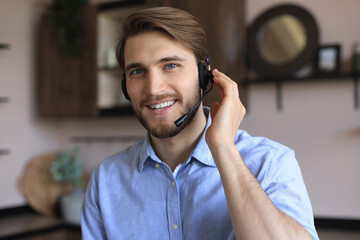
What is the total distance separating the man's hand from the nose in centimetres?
18

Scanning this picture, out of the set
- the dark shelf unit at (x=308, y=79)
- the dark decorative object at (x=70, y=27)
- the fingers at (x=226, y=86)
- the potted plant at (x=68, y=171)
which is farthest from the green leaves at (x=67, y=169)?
the fingers at (x=226, y=86)

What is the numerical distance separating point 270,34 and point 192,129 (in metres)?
1.45

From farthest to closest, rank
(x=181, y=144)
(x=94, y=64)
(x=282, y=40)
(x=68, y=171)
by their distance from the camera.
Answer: (x=68, y=171) → (x=94, y=64) → (x=282, y=40) → (x=181, y=144)

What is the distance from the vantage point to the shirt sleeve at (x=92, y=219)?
1287mm

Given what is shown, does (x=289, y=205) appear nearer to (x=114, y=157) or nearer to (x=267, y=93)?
(x=114, y=157)

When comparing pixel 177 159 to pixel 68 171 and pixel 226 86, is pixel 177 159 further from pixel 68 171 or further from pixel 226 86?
pixel 68 171

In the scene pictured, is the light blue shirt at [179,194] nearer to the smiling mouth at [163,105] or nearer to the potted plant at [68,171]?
the smiling mouth at [163,105]

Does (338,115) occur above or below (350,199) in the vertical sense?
above

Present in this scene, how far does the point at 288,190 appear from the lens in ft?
3.37

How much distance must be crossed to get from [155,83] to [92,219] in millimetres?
498

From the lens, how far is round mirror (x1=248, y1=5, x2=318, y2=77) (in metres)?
2.39

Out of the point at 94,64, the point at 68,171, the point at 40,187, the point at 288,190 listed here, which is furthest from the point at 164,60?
the point at 40,187

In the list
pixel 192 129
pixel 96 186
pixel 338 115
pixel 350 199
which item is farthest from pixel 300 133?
pixel 96 186

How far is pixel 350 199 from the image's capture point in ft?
7.56
